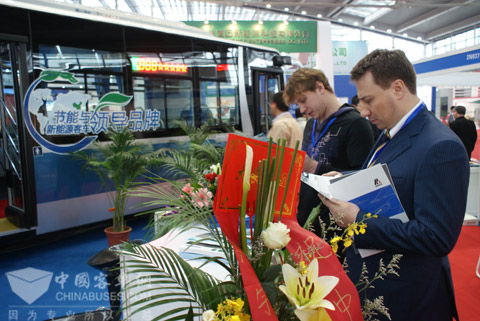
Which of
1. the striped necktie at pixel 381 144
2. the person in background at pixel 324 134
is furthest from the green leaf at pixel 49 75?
the striped necktie at pixel 381 144

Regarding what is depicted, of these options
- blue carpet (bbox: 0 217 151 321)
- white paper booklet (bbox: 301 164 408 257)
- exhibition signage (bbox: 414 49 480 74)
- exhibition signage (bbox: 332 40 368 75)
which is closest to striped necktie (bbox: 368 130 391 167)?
white paper booklet (bbox: 301 164 408 257)

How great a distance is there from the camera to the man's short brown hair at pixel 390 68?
1.40 metres

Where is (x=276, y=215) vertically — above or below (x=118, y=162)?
above

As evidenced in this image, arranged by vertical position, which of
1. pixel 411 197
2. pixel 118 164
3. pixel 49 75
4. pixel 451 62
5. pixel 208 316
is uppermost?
pixel 451 62

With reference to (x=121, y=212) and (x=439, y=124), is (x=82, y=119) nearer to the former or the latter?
(x=121, y=212)

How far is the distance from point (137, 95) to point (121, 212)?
67.4 inches

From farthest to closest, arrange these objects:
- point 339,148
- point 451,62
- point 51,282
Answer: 1. point 451,62
2. point 51,282
3. point 339,148

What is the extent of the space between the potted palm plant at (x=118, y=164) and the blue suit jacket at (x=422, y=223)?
11.8 ft

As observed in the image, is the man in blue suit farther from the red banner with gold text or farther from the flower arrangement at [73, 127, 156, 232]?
the flower arrangement at [73, 127, 156, 232]

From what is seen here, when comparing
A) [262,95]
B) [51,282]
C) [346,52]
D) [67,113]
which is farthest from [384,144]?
[346,52]

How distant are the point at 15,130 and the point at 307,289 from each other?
451cm

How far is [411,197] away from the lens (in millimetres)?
1308

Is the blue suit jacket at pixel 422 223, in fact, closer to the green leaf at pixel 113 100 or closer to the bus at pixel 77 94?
the bus at pixel 77 94

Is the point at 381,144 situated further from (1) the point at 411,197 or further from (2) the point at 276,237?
(2) the point at 276,237
